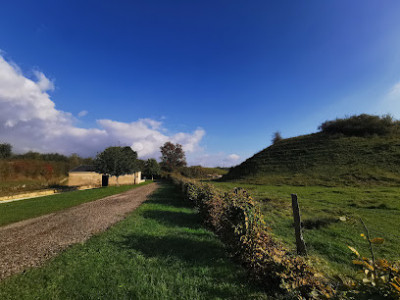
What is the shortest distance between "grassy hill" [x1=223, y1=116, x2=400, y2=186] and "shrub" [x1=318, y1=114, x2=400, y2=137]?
0.34 m

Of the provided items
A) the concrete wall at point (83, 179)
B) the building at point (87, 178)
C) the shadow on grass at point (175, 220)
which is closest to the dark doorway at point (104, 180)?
the building at point (87, 178)

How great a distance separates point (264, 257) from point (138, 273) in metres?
3.06

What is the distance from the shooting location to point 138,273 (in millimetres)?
4305

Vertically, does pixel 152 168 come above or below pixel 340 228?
above

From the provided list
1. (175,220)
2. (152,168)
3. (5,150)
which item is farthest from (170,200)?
(152,168)

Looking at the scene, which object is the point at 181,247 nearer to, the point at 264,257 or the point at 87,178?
the point at 264,257

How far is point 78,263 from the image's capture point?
4855 mm

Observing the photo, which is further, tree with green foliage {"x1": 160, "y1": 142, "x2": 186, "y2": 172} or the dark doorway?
tree with green foliage {"x1": 160, "y1": 142, "x2": 186, "y2": 172}

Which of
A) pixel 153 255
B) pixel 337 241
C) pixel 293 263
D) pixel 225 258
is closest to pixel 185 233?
pixel 153 255

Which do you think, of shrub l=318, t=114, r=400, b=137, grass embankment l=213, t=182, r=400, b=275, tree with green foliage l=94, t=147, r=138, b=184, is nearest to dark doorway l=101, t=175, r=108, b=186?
tree with green foliage l=94, t=147, r=138, b=184

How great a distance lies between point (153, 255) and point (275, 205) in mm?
9578

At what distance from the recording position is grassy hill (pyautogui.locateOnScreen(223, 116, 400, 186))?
2441 centimetres

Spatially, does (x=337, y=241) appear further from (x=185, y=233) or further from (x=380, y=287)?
(x=380, y=287)

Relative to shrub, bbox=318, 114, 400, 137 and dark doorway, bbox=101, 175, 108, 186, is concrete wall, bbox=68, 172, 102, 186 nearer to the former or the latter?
dark doorway, bbox=101, 175, 108, 186
